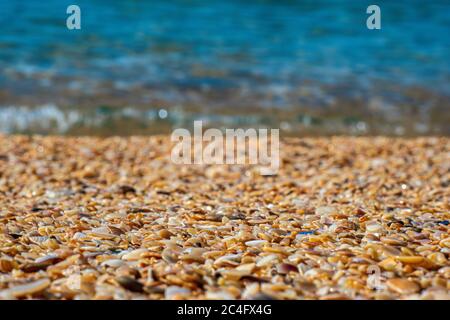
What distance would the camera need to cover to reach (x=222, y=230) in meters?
3.40

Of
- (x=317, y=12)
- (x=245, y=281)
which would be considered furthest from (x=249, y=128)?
(x=317, y=12)

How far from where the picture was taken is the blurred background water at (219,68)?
9.09m

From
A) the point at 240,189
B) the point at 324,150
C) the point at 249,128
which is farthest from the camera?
the point at 249,128

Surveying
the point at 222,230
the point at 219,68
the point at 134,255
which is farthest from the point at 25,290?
the point at 219,68

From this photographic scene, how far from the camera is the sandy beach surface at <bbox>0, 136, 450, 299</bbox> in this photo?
103 inches

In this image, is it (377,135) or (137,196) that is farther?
(377,135)

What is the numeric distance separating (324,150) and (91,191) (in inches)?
117

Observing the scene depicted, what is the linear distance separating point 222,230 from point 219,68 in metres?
7.94

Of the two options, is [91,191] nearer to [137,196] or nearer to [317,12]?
[137,196]

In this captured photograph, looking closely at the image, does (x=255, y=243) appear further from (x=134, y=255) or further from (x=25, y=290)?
(x=25, y=290)

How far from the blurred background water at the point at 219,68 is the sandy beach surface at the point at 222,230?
303 cm

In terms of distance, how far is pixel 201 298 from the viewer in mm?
2537

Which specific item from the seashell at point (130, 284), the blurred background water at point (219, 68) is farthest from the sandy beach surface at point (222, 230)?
the blurred background water at point (219, 68)

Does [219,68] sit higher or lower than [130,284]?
higher
